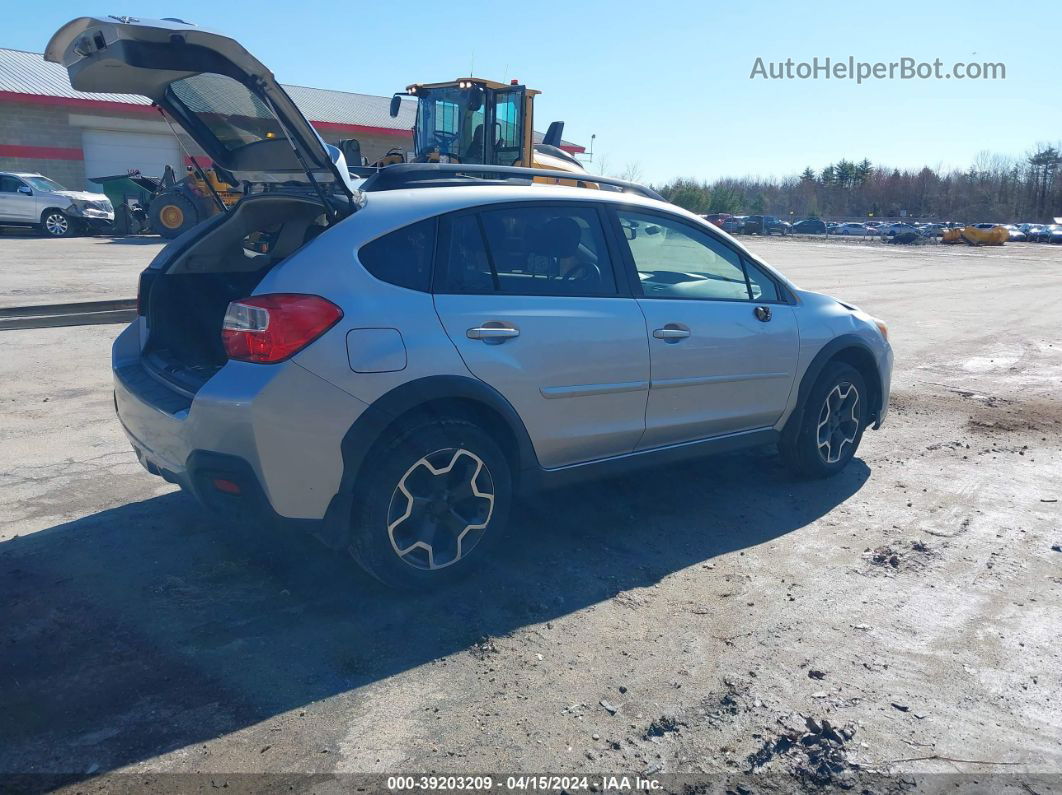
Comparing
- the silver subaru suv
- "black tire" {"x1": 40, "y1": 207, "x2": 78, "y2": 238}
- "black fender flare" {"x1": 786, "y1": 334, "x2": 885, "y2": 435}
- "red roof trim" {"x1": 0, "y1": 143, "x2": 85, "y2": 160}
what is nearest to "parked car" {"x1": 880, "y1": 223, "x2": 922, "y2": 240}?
"red roof trim" {"x1": 0, "y1": 143, "x2": 85, "y2": 160}

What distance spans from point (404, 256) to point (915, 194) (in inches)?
4619

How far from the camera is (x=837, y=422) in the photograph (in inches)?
226

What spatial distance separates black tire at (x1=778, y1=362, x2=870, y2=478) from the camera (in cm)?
552

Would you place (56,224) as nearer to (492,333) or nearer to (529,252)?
(529,252)

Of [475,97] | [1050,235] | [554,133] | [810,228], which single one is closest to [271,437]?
[475,97]

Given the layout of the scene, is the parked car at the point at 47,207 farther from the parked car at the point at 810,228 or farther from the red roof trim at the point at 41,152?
the parked car at the point at 810,228

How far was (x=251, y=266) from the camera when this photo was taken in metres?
4.90

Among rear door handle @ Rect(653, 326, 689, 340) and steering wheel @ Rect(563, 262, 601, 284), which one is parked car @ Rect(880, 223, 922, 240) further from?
steering wheel @ Rect(563, 262, 601, 284)

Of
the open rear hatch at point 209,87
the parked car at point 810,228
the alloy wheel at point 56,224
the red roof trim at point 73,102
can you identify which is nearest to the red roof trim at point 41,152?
the red roof trim at point 73,102

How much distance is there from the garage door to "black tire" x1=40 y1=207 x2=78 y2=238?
427 inches

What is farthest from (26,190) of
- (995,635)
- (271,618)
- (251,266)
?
(995,635)

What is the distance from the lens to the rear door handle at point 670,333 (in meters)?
4.57

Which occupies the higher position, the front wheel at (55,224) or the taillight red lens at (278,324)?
the front wheel at (55,224)

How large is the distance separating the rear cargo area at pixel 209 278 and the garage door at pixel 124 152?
34970 mm
